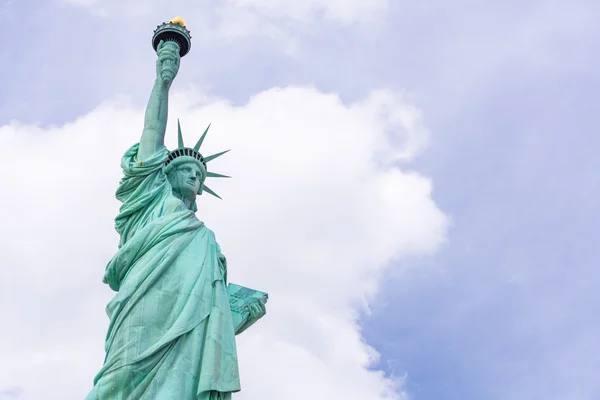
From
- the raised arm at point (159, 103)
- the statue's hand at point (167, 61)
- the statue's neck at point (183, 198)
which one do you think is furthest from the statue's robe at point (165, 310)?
the statue's hand at point (167, 61)

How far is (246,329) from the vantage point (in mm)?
18750

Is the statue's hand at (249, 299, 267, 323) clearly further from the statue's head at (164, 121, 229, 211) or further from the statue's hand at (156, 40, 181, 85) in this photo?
the statue's hand at (156, 40, 181, 85)

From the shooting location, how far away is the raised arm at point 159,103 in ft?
66.7

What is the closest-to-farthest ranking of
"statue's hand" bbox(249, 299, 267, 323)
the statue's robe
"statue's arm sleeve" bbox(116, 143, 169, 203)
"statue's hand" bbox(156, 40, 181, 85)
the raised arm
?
the statue's robe, "statue's hand" bbox(249, 299, 267, 323), "statue's arm sleeve" bbox(116, 143, 169, 203), the raised arm, "statue's hand" bbox(156, 40, 181, 85)

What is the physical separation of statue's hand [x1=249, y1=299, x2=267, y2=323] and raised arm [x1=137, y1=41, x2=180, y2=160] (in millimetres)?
3969

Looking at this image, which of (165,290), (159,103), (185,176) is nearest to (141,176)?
(185,176)

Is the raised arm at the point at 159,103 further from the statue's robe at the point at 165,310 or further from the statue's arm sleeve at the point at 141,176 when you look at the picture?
the statue's robe at the point at 165,310

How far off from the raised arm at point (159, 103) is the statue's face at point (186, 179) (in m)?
0.73

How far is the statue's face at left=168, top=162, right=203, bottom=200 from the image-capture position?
1977cm

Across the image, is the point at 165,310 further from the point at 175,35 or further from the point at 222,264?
the point at 175,35

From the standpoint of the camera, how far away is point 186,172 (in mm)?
19875

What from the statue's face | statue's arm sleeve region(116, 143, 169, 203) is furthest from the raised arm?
the statue's face

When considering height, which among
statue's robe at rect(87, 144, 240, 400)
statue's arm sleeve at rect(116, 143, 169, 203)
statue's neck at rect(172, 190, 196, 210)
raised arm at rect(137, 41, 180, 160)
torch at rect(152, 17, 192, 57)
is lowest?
statue's robe at rect(87, 144, 240, 400)

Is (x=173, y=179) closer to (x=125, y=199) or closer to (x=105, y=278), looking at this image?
(x=125, y=199)
